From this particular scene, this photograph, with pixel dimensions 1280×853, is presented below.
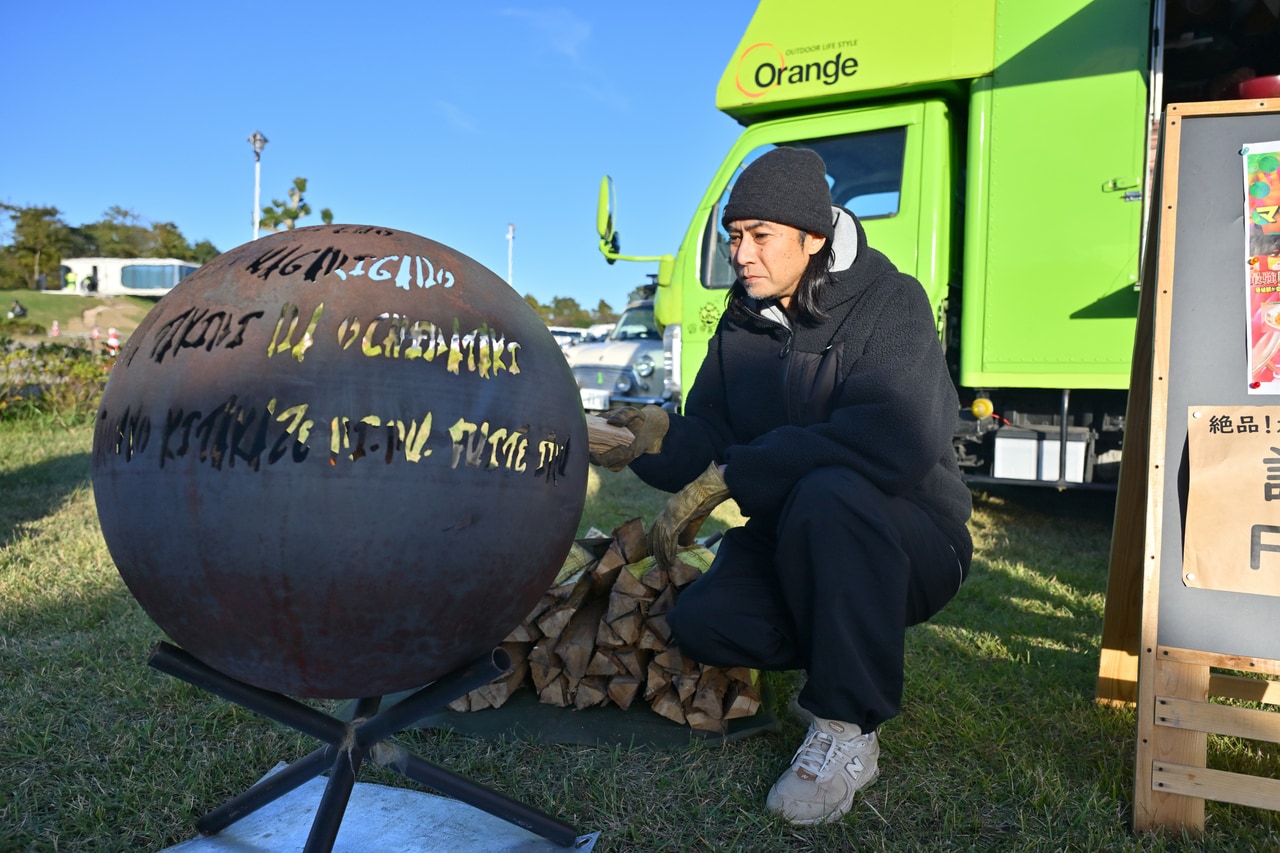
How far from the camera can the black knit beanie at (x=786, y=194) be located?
2.10 m

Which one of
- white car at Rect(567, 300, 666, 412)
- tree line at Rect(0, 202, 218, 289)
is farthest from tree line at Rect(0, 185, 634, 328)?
white car at Rect(567, 300, 666, 412)

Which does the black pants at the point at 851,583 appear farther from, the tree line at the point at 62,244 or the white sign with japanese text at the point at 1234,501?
the tree line at the point at 62,244

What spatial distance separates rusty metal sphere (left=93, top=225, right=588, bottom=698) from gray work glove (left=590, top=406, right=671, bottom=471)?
2.21 feet

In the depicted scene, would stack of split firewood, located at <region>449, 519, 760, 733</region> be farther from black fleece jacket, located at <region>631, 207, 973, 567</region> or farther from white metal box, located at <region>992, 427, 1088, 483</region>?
white metal box, located at <region>992, 427, 1088, 483</region>

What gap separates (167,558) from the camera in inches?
50.9

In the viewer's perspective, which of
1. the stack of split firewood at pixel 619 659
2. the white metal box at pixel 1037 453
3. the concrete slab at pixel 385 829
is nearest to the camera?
the concrete slab at pixel 385 829

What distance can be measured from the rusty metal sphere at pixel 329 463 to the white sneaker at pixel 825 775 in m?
0.89

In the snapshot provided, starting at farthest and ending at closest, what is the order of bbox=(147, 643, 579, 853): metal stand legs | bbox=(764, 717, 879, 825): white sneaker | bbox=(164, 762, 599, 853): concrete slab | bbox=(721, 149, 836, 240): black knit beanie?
1. bbox=(721, 149, 836, 240): black knit beanie
2. bbox=(764, 717, 879, 825): white sneaker
3. bbox=(164, 762, 599, 853): concrete slab
4. bbox=(147, 643, 579, 853): metal stand legs

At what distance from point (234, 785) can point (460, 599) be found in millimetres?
1119

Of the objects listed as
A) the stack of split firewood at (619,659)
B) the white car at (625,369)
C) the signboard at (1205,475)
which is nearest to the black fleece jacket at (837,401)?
the stack of split firewood at (619,659)

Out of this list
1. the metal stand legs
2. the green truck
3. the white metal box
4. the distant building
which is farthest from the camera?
the distant building

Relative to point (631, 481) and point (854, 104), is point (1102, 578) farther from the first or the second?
point (631, 481)

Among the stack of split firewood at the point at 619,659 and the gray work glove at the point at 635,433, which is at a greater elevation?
the gray work glove at the point at 635,433

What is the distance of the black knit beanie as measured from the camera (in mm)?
2098
